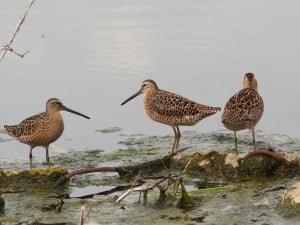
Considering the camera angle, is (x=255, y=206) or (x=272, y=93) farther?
(x=272, y=93)

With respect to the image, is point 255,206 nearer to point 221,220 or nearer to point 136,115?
point 221,220

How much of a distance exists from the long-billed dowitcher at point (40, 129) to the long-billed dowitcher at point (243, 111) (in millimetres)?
1683

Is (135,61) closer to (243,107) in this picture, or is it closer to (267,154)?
(243,107)

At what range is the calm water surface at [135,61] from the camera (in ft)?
33.7

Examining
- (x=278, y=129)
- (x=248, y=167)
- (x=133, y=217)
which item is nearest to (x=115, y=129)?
(x=278, y=129)

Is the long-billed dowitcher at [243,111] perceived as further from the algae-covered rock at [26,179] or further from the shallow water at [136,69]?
the algae-covered rock at [26,179]

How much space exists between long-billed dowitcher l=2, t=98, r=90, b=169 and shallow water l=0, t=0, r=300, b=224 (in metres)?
0.20

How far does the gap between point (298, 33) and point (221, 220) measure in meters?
6.38

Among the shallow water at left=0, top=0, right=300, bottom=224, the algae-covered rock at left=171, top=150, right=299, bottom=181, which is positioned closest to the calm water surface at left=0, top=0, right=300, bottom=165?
the shallow water at left=0, top=0, right=300, bottom=224

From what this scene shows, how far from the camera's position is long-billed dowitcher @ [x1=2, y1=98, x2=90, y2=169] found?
907 cm

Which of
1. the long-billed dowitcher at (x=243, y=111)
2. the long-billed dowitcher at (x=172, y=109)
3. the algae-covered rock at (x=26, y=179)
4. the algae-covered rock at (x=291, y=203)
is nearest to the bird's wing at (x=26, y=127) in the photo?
the long-billed dowitcher at (x=172, y=109)

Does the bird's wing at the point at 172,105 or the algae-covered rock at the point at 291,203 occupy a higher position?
the bird's wing at the point at 172,105

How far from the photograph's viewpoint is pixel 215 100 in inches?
413

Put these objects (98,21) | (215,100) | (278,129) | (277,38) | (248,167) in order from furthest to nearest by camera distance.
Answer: (98,21) → (277,38) → (215,100) → (278,129) → (248,167)
